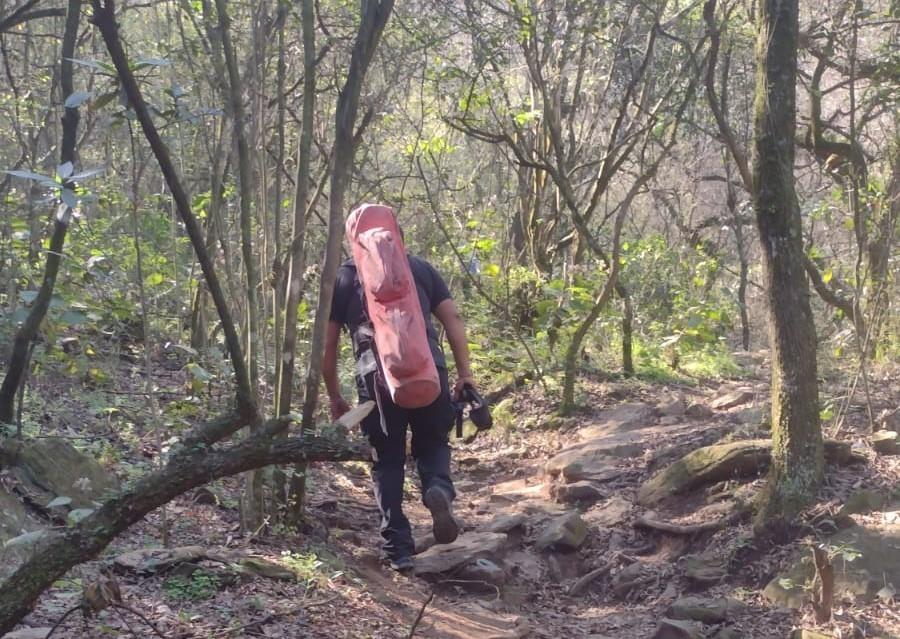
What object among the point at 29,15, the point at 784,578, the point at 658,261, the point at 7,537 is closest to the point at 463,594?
the point at 784,578

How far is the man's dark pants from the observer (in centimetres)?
510

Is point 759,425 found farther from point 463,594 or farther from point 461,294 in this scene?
point 461,294

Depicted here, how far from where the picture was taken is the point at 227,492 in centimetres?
650

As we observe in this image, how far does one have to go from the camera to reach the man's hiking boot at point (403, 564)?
5.35m

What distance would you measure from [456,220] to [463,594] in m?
7.63

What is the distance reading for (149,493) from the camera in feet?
9.46

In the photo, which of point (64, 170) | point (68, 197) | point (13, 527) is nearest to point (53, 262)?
point (13, 527)

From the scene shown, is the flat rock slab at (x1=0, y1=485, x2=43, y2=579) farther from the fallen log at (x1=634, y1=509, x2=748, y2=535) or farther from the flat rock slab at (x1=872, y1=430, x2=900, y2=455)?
the flat rock slab at (x1=872, y1=430, x2=900, y2=455)

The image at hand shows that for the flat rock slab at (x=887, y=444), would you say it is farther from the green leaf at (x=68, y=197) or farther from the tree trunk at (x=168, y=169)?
the green leaf at (x=68, y=197)

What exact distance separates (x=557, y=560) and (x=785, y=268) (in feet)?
8.01

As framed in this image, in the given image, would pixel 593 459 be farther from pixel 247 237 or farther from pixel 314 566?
pixel 247 237

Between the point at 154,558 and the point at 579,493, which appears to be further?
the point at 579,493

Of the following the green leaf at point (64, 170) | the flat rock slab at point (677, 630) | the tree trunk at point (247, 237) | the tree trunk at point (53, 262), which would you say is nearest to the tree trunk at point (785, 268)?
the flat rock slab at point (677, 630)

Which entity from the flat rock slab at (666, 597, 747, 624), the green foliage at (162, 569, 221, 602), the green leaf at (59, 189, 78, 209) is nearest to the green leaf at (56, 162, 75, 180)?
the green leaf at (59, 189, 78, 209)
